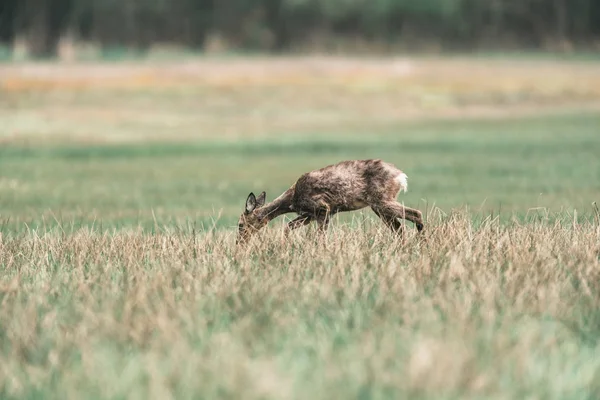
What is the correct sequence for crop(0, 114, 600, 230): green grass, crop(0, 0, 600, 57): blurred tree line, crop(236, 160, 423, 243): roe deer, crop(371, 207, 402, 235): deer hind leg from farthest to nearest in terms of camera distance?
crop(0, 0, 600, 57): blurred tree line < crop(0, 114, 600, 230): green grass < crop(371, 207, 402, 235): deer hind leg < crop(236, 160, 423, 243): roe deer

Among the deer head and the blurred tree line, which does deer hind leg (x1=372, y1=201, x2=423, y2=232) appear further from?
the blurred tree line

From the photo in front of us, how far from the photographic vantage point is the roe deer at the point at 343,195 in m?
9.73

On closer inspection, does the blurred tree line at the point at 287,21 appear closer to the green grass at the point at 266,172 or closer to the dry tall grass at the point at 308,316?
the green grass at the point at 266,172

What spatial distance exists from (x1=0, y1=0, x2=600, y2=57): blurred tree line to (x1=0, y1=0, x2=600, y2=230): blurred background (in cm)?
6

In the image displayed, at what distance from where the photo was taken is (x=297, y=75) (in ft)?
161

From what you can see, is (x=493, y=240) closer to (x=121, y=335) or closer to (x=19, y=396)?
(x=121, y=335)

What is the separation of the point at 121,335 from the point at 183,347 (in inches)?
24.7

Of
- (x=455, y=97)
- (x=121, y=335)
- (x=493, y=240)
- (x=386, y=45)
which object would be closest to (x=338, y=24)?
(x=386, y=45)

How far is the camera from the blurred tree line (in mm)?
44875

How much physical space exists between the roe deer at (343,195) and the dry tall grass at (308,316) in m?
0.20

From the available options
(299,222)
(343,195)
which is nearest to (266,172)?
(299,222)

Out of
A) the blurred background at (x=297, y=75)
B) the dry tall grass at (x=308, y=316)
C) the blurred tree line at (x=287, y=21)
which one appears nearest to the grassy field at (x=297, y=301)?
the dry tall grass at (x=308, y=316)

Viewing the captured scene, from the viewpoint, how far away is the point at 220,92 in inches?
1877

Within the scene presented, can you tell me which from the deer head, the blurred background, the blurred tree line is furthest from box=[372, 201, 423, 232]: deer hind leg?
the blurred tree line
